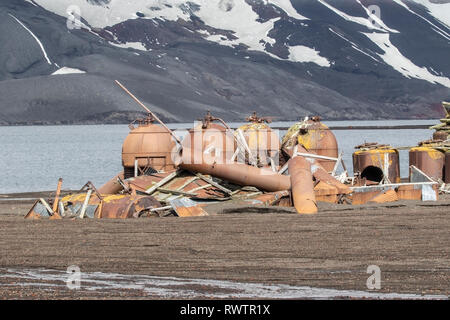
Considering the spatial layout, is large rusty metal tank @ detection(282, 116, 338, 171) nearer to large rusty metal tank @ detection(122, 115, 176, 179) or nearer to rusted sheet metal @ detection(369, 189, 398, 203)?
large rusty metal tank @ detection(122, 115, 176, 179)

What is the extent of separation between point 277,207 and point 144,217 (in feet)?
10.5

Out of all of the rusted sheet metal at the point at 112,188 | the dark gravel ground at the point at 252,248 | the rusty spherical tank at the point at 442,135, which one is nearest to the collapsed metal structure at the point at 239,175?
the rusted sheet metal at the point at 112,188

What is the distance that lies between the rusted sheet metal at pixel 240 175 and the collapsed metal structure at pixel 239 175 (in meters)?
0.02

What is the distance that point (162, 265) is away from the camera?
13.3 m

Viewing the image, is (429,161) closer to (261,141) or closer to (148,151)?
(261,141)

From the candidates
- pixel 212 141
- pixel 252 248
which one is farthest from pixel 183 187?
pixel 252 248

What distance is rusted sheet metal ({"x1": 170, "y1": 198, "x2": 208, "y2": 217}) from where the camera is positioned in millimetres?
21286

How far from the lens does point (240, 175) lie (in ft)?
75.9

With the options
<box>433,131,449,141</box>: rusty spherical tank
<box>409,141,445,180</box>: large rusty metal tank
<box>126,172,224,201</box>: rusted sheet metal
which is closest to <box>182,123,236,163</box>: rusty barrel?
<box>126,172,224,201</box>: rusted sheet metal

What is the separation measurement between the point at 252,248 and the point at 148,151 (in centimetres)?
1450

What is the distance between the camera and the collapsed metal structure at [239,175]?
21500mm

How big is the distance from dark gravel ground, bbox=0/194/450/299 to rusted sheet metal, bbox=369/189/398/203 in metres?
2.07
